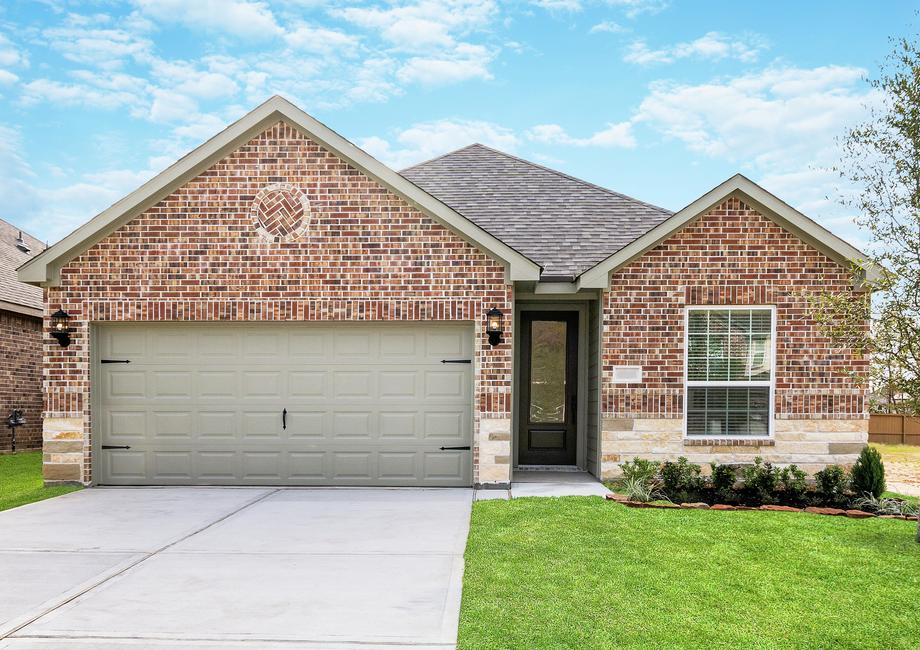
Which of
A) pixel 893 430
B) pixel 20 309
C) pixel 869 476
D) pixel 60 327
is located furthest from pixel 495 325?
pixel 893 430

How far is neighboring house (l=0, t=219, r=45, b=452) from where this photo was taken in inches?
633

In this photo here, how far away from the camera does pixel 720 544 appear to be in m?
7.14

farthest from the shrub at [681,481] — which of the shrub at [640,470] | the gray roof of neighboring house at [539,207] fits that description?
the gray roof of neighboring house at [539,207]

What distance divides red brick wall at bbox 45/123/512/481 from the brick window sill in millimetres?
3180

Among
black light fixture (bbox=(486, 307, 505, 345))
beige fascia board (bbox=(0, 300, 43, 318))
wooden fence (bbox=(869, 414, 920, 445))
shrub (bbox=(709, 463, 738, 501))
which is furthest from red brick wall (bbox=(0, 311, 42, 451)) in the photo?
wooden fence (bbox=(869, 414, 920, 445))

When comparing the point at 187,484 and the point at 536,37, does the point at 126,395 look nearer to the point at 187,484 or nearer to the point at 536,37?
the point at 187,484

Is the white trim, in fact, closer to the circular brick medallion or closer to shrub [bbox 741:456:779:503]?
shrub [bbox 741:456:779:503]

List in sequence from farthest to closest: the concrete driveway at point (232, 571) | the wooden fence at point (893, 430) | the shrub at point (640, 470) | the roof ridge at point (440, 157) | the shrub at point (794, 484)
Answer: the wooden fence at point (893, 430) < the roof ridge at point (440, 157) < the shrub at point (640, 470) < the shrub at point (794, 484) < the concrete driveway at point (232, 571)

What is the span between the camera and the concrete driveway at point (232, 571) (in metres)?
4.71

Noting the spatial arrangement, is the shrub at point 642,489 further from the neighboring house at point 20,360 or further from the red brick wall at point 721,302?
the neighboring house at point 20,360

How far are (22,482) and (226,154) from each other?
21.1ft

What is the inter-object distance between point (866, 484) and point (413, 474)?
255 inches

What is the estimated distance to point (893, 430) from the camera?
Answer: 21500 millimetres

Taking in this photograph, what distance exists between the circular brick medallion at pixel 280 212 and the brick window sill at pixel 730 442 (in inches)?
258
